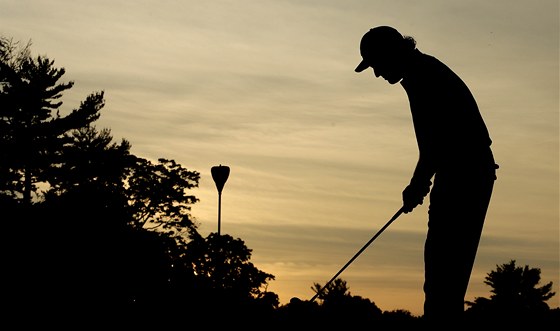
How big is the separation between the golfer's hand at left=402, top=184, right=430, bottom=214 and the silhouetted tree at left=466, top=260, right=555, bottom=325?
209 cm

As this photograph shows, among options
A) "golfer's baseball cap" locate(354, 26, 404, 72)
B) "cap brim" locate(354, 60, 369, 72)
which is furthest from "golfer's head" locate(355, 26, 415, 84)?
"cap brim" locate(354, 60, 369, 72)

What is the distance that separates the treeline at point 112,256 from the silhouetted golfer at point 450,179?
8.04 ft

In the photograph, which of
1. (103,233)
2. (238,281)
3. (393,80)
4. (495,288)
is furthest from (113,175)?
(393,80)

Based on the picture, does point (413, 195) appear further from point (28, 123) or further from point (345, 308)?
point (28, 123)

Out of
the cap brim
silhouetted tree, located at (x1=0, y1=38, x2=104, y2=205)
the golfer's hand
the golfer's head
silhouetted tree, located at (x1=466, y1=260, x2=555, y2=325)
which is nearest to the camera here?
the golfer's head

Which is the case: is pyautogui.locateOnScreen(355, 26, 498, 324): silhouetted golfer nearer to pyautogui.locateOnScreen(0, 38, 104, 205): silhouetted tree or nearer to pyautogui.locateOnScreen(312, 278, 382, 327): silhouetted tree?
pyautogui.locateOnScreen(312, 278, 382, 327): silhouetted tree

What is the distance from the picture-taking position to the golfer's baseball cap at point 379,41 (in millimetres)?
7883

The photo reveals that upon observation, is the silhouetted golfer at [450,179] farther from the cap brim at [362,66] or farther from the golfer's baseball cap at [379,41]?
the cap brim at [362,66]

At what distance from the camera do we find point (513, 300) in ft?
37.7

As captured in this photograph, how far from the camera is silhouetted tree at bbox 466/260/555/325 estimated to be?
9.88m

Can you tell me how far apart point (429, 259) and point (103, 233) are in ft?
86.1

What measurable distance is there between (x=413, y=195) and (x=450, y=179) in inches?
24.7

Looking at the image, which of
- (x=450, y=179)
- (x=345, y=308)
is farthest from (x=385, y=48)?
(x=345, y=308)

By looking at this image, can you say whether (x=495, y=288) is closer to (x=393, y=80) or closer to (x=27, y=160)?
(x=393, y=80)
